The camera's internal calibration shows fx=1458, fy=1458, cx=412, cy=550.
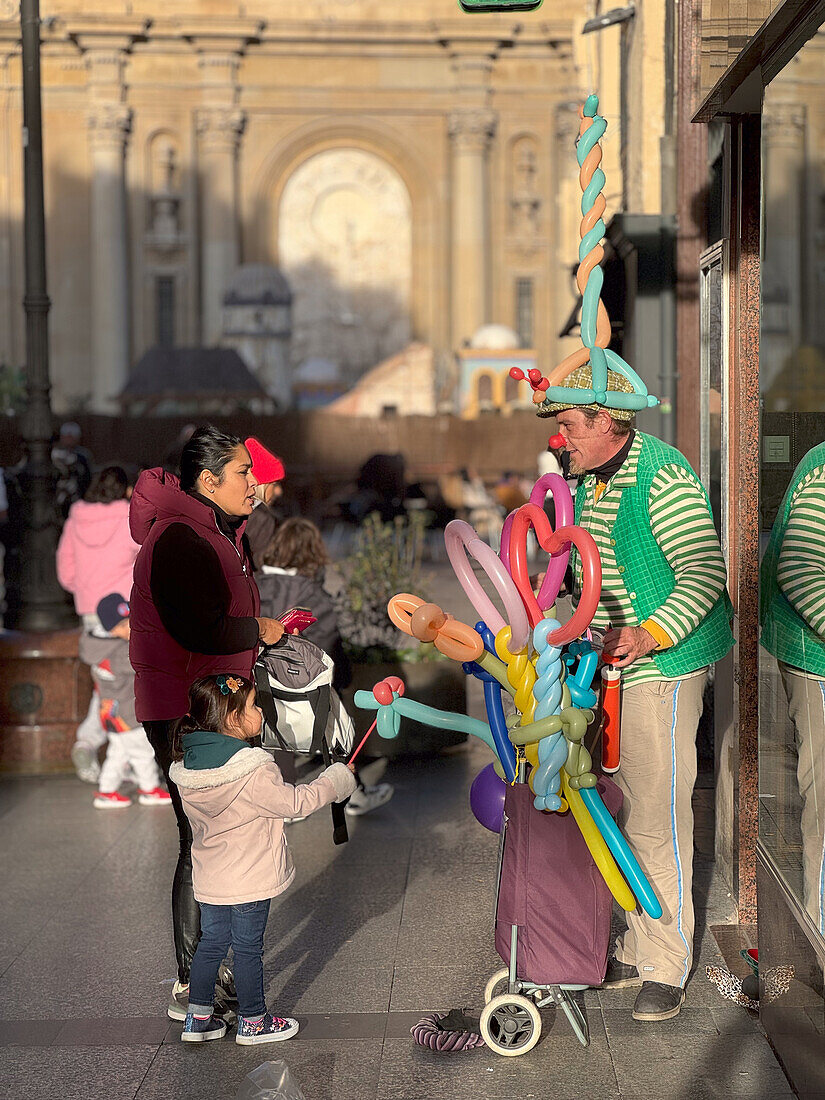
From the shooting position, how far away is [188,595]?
4637 millimetres

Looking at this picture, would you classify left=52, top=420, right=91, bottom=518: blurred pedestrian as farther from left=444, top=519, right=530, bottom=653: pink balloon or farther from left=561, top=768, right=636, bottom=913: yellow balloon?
left=561, top=768, right=636, bottom=913: yellow balloon

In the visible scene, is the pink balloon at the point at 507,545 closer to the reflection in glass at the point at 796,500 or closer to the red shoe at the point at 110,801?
the reflection in glass at the point at 796,500

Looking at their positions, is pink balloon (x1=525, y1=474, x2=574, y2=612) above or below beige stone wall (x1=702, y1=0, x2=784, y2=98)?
below

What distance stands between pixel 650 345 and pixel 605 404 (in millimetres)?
5655

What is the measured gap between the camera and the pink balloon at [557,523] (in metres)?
→ 4.41

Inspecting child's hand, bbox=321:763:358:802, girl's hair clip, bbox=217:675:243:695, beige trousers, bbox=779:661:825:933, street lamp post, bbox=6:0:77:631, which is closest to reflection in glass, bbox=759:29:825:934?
beige trousers, bbox=779:661:825:933

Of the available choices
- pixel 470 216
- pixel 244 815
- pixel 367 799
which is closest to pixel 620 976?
pixel 244 815

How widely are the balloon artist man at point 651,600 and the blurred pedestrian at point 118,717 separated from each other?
364 centimetres

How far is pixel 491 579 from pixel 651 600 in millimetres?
682

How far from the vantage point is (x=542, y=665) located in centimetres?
430

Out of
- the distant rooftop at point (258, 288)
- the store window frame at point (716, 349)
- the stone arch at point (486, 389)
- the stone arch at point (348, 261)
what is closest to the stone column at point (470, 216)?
the stone arch at point (348, 261)

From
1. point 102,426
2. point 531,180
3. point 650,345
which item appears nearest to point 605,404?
point 650,345

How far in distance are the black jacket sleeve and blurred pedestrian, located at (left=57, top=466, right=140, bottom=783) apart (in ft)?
12.2

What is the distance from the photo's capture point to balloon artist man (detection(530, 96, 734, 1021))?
4680mm
